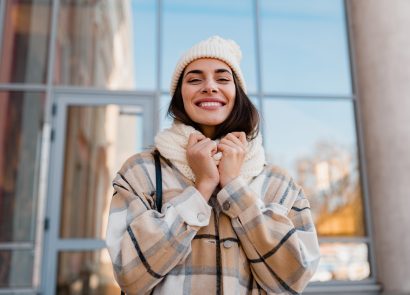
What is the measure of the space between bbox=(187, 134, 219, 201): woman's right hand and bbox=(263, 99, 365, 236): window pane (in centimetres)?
435

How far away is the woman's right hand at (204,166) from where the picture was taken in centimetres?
135

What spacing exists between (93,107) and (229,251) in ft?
14.8

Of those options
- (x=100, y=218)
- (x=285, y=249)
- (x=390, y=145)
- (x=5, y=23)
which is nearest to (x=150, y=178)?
(x=285, y=249)

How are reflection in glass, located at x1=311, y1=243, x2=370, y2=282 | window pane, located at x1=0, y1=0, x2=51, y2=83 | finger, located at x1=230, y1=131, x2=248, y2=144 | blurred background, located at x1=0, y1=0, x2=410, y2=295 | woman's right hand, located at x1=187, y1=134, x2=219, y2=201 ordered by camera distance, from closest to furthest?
woman's right hand, located at x1=187, y1=134, x2=219, y2=201
finger, located at x1=230, y1=131, x2=248, y2=144
blurred background, located at x1=0, y1=0, x2=410, y2=295
reflection in glass, located at x1=311, y1=243, x2=370, y2=282
window pane, located at x1=0, y1=0, x2=51, y2=83

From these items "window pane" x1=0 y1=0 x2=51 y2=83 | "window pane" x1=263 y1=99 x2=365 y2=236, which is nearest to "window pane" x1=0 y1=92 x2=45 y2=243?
"window pane" x1=0 y1=0 x2=51 y2=83

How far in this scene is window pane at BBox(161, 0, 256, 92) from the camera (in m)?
5.96

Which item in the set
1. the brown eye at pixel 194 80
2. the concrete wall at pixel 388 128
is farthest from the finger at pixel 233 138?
the concrete wall at pixel 388 128

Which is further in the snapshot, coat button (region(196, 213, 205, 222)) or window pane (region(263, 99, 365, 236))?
window pane (region(263, 99, 365, 236))

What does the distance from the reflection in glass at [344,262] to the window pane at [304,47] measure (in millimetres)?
A: 2072

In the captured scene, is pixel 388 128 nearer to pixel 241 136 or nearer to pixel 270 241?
pixel 241 136

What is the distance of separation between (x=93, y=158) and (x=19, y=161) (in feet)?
2.84

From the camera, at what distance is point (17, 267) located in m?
5.01

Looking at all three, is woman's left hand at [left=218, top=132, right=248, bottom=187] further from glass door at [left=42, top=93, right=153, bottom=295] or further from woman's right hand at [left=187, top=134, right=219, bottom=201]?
glass door at [left=42, top=93, right=153, bottom=295]

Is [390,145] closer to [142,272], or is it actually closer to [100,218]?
[100,218]
